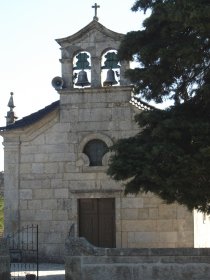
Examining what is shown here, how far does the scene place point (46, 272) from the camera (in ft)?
53.9

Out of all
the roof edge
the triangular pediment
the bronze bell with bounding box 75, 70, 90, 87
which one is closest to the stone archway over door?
the roof edge

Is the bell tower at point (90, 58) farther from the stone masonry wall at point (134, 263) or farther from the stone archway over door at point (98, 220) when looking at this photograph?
the stone masonry wall at point (134, 263)

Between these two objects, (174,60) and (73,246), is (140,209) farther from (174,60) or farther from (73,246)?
(174,60)

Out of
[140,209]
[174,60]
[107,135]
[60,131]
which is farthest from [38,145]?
[174,60]

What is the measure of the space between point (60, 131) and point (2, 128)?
6.76 feet

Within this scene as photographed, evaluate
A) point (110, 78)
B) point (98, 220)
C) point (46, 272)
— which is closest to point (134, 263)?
point (46, 272)

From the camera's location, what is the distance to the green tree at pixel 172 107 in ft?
39.8

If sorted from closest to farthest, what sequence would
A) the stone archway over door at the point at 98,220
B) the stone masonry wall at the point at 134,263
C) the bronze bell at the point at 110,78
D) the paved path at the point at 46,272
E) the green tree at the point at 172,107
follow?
the green tree at the point at 172,107 < the stone masonry wall at the point at 134,263 < the paved path at the point at 46,272 < the stone archway over door at the point at 98,220 < the bronze bell at the point at 110,78

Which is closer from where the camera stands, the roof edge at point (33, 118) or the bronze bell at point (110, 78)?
the bronze bell at point (110, 78)

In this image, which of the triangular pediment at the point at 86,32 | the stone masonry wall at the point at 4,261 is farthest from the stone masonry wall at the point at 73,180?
the stone masonry wall at the point at 4,261

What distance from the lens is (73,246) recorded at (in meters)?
12.9

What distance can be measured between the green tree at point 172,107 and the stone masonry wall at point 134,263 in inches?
45.9

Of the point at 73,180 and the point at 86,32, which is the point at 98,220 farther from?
the point at 86,32

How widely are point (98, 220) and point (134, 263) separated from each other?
6.24m
